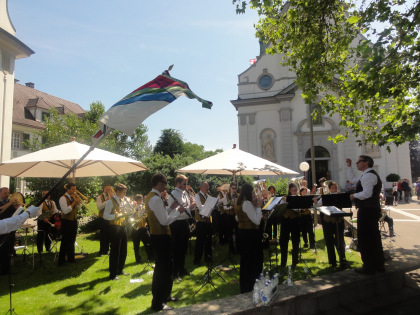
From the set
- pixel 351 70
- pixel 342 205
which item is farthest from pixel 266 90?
pixel 342 205

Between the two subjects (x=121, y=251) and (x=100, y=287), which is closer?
(x=100, y=287)

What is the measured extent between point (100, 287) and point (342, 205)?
5.41 m

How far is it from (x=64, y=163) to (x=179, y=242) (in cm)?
439

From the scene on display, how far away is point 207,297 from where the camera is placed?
17.4 feet

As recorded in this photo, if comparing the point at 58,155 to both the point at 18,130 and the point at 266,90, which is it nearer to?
the point at 266,90

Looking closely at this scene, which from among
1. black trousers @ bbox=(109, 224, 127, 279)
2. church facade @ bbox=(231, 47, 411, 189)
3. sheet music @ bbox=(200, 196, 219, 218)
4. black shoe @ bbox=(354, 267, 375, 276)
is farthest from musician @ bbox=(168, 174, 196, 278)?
church facade @ bbox=(231, 47, 411, 189)

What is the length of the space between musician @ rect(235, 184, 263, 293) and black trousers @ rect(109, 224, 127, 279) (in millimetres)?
3012

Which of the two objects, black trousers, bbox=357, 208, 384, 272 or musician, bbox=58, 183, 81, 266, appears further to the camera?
musician, bbox=58, 183, 81, 266

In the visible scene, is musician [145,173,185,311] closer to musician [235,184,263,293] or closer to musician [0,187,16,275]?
musician [235,184,263,293]

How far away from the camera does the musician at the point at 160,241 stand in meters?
4.69

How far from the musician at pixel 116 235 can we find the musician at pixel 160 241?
2.15 meters

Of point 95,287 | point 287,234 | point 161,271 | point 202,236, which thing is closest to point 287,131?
point 287,234

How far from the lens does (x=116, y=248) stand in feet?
21.5

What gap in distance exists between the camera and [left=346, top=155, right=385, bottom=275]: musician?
207 inches
